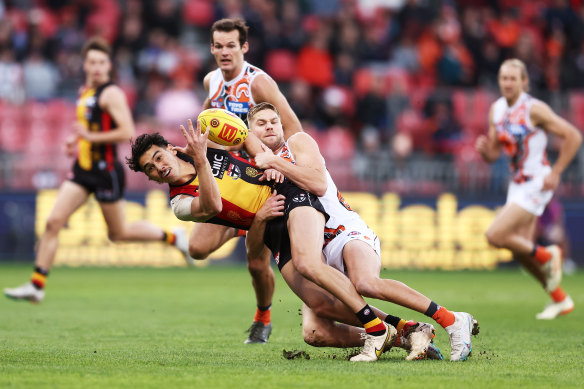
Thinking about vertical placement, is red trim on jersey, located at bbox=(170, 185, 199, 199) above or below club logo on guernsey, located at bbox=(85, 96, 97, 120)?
below

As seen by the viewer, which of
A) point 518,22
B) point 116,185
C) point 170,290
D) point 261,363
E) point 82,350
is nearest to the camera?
point 261,363

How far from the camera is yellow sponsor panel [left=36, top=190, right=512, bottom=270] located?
18156 millimetres

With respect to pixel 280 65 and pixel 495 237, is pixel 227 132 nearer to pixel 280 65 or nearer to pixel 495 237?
pixel 495 237

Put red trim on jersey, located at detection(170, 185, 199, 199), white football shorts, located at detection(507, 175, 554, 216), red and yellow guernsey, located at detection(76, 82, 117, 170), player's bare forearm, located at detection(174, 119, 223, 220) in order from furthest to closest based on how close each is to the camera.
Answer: red and yellow guernsey, located at detection(76, 82, 117, 170)
white football shorts, located at detection(507, 175, 554, 216)
red trim on jersey, located at detection(170, 185, 199, 199)
player's bare forearm, located at detection(174, 119, 223, 220)

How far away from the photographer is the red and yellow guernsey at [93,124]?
11.9 metres

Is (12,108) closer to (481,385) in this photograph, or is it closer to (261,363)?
(261,363)

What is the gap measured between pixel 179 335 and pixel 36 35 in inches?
529

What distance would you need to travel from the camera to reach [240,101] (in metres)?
8.91

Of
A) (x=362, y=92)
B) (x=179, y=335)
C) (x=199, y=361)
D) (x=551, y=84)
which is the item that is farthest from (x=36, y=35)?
(x=199, y=361)

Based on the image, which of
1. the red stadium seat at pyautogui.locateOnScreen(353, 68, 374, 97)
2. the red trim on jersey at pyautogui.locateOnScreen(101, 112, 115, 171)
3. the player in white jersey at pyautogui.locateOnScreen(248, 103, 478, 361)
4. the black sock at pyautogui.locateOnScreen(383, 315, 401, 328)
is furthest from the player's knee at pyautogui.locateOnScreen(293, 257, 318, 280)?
the red stadium seat at pyautogui.locateOnScreen(353, 68, 374, 97)

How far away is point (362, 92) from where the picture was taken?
2103 cm

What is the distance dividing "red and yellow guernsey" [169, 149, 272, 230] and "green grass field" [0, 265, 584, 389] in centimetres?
112

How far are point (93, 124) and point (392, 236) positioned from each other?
8098 mm

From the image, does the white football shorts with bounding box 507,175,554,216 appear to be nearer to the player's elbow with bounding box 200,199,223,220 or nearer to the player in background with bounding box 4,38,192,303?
the player in background with bounding box 4,38,192,303
